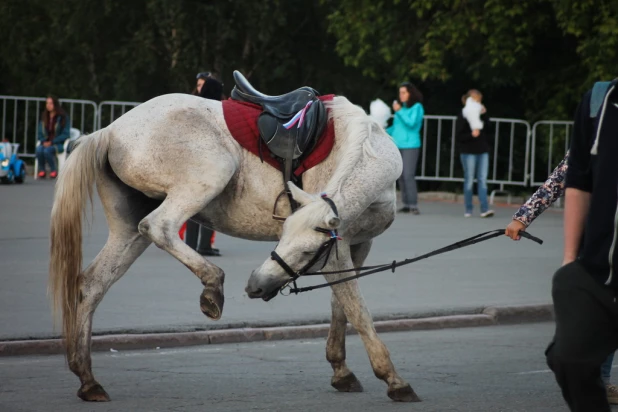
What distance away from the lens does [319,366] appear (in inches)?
339

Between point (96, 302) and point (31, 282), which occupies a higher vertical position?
point (96, 302)

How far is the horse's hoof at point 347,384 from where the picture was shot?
764cm

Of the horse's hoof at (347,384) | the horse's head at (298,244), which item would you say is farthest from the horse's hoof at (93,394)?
the horse's hoof at (347,384)

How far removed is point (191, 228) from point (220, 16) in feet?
57.3

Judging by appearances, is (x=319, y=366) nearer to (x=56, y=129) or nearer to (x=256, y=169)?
(x=256, y=169)

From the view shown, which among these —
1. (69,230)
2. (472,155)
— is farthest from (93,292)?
(472,155)

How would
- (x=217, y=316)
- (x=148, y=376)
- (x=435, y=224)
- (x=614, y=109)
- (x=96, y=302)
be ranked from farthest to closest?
1. (x=435, y=224)
2. (x=148, y=376)
3. (x=96, y=302)
4. (x=217, y=316)
5. (x=614, y=109)

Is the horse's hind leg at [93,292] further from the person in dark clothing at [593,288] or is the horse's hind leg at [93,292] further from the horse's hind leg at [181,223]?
the person in dark clothing at [593,288]

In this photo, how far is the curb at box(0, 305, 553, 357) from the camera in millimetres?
8961

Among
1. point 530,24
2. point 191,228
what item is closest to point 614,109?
point 191,228

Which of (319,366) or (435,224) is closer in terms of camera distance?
(319,366)

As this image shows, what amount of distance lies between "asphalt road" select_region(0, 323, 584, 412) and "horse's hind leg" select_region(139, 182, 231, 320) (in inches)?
29.2

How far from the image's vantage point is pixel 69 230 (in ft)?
24.3

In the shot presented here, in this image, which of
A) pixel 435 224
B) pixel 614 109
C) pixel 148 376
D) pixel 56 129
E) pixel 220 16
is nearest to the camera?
pixel 614 109
